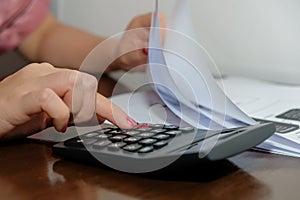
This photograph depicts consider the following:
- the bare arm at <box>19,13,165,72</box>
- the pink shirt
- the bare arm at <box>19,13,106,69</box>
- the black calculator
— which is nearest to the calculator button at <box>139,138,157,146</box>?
the black calculator

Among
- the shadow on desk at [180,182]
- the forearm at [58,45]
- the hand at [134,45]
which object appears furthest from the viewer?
the forearm at [58,45]

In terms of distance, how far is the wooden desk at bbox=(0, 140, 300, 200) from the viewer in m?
0.44

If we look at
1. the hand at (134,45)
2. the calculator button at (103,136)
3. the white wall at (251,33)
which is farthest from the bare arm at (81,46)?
the calculator button at (103,136)

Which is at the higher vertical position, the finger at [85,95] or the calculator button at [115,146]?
the finger at [85,95]

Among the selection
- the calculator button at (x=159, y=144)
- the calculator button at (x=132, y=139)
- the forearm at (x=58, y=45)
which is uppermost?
the calculator button at (x=159, y=144)

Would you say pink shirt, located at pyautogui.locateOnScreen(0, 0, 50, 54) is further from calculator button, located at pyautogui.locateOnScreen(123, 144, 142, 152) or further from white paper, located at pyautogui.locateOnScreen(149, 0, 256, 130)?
calculator button, located at pyautogui.locateOnScreen(123, 144, 142, 152)

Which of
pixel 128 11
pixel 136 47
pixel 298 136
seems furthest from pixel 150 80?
pixel 128 11

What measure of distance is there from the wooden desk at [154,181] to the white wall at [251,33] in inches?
20.1

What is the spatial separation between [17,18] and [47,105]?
19.0 inches

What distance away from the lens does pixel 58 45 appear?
117 cm

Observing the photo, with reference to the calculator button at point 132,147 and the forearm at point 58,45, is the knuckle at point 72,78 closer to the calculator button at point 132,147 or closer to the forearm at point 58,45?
the calculator button at point 132,147

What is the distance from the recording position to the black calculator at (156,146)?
1.53 ft

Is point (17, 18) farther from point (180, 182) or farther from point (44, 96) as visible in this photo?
point (180, 182)

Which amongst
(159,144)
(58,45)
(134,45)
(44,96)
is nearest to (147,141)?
(159,144)
